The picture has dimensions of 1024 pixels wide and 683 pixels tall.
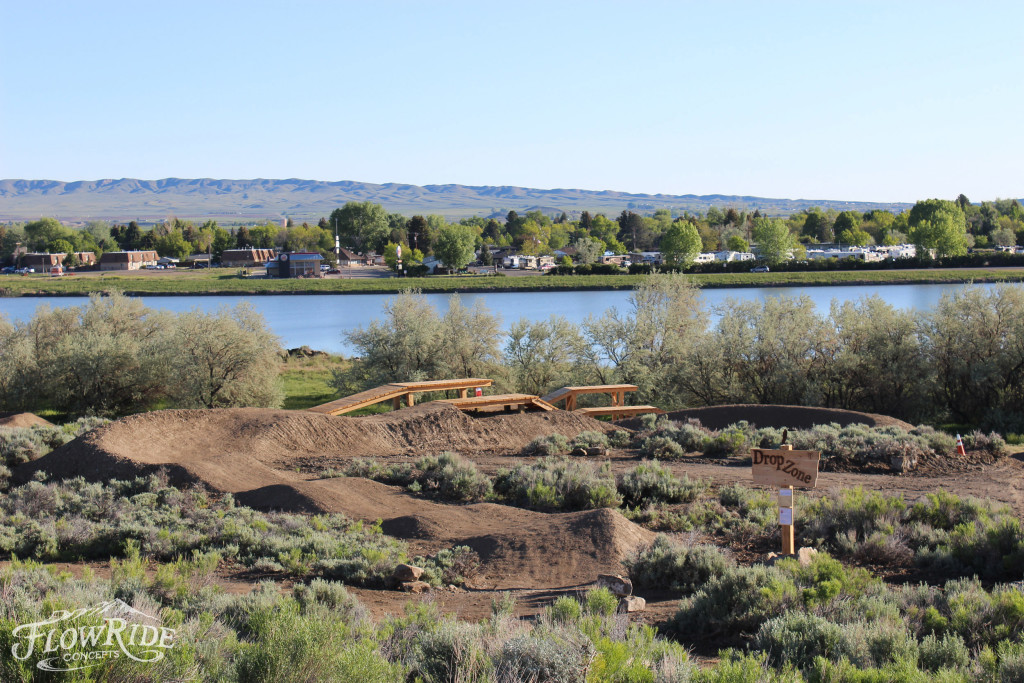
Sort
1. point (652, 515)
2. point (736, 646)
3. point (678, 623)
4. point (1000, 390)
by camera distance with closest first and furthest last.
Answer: point (736, 646) < point (678, 623) < point (652, 515) < point (1000, 390)

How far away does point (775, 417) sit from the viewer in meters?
17.9

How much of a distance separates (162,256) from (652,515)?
14556 centimetres

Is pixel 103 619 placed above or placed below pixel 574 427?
above

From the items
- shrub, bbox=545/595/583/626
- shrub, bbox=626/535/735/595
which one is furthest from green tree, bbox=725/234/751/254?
shrub, bbox=545/595/583/626

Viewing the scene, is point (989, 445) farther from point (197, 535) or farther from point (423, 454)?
point (197, 535)

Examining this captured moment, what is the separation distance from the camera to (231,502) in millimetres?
10273

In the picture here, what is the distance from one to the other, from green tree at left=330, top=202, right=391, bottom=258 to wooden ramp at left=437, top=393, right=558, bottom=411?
439 feet

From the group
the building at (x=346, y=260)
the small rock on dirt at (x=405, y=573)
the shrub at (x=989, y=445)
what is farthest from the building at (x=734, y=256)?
the small rock on dirt at (x=405, y=573)

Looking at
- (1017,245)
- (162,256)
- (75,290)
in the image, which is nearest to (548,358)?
(75,290)

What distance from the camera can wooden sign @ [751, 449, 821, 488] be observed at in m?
8.29

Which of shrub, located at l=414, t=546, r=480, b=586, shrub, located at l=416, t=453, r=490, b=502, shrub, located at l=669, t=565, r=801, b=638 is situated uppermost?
shrub, located at l=669, t=565, r=801, b=638

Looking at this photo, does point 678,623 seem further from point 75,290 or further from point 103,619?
point 75,290

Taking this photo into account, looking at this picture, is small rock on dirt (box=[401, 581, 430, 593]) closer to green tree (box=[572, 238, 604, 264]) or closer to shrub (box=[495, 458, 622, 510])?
shrub (box=[495, 458, 622, 510])

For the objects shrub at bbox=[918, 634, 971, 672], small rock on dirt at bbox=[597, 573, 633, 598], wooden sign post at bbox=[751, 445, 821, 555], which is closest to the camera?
shrub at bbox=[918, 634, 971, 672]
